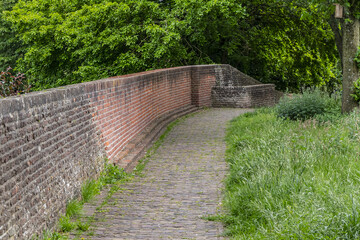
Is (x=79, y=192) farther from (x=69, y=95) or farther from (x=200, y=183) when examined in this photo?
(x=200, y=183)

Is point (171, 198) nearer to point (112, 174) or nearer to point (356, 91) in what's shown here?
point (112, 174)

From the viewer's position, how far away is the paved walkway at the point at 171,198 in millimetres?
5797

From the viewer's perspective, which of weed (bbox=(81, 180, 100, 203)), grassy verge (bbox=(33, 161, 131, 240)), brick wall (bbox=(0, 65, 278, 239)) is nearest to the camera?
brick wall (bbox=(0, 65, 278, 239))

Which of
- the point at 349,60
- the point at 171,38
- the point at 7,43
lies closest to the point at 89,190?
the point at 349,60

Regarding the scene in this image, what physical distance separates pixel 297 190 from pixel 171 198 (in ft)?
6.50

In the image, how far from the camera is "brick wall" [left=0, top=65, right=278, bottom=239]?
14.9ft

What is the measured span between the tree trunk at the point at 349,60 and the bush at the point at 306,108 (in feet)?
1.84

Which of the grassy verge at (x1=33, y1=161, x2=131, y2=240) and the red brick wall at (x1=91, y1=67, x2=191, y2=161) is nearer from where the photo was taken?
the grassy verge at (x1=33, y1=161, x2=131, y2=240)

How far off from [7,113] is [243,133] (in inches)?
321

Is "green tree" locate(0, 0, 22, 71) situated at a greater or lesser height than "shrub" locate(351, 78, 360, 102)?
greater

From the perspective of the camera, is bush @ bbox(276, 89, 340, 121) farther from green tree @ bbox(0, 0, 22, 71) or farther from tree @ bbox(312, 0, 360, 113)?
green tree @ bbox(0, 0, 22, 71)

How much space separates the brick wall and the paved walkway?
0.66 m

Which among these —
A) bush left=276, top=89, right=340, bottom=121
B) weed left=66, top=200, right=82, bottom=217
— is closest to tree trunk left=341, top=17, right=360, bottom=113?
bush left=276, top=89, right=340, bottom=121

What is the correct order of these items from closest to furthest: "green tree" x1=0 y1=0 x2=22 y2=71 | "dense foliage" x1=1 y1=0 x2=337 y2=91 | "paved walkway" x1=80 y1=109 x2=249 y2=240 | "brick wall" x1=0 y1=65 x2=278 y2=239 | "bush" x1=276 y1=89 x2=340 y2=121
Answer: "brick wall" x1=0 y1=65 x2=278 y2=239 < "paved walkway" x1=80 y1=109 x2=249 y2=240 < "bush" x1=276 y1=89 x2=340 y2=121 < "dense foliage" x1=1 y1=0 x2=337 y2=91 < "green tree" x1=0 y1=0 x2=22 y2=71
